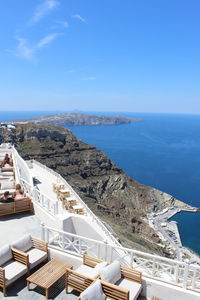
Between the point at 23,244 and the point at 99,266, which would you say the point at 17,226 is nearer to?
the point at 23,244

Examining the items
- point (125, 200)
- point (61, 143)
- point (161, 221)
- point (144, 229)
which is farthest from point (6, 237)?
point (61, 143)

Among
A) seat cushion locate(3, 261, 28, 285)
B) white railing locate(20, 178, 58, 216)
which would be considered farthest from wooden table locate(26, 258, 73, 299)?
white railing locate(20, 178, 58, 216)

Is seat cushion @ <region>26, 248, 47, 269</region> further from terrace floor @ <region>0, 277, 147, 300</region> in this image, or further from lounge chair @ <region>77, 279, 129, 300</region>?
lounge chair @ <region>77, 279, 129, 300</region>

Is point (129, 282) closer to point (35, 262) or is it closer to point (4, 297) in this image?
point (35, 262)

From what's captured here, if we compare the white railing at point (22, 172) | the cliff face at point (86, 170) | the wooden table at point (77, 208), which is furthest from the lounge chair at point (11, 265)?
the cliff face at point (86, 170)

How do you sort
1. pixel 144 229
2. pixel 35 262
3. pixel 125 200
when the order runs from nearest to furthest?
pixel 35 262, pixel 144 229, pixel 125 200
